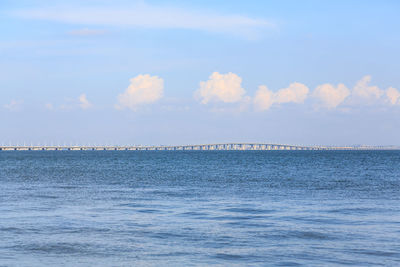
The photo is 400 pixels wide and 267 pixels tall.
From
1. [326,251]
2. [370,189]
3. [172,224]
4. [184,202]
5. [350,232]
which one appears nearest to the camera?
[326,251]

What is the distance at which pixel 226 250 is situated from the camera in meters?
23.6

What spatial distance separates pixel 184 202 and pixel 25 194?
14.5 m

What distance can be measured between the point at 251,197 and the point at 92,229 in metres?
19.5

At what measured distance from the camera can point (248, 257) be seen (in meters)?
22.3

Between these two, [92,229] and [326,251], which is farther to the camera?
[92,229]

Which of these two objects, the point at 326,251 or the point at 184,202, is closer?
the point at 326,251

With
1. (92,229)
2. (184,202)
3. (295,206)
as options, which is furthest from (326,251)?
(184,202)

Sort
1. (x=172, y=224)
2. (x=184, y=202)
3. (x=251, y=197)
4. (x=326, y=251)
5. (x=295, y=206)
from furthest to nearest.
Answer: (x=251, y=197)
(x=184, y=202)
(x=295, y=206)
(x=172, y=224)
(x=326, y=251)

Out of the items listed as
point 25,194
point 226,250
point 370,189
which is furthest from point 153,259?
point 370,189

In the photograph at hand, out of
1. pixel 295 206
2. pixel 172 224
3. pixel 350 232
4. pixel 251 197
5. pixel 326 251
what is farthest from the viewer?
pixel 251 197

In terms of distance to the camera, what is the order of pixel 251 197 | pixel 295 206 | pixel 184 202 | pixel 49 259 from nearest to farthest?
1. pixel 49 259
2. pixel 295 206
3. pixel 184 202
4. pixel 251 197

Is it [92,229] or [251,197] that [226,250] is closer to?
[92,229]

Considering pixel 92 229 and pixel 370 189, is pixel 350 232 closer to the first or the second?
pixel 92 229

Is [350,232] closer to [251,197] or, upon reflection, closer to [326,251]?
[326,251]
